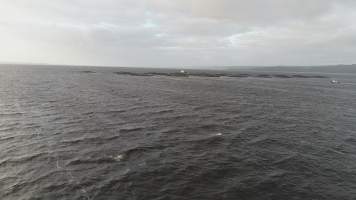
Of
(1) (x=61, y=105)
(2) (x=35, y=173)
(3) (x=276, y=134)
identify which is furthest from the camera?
(1) (x=61, y=105)

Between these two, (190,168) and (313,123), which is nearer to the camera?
(190,168)

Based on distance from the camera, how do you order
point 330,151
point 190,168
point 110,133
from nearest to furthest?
point 190,168 → point 330,151 → point 110,133

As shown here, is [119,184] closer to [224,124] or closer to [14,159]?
[14,159]

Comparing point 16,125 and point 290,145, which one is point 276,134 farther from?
point 16,125

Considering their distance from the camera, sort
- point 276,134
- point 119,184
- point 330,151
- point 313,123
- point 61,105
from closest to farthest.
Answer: point 119,184
point 330,151
point 276,134
point 313,123
point 61,105

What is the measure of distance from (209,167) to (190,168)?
6.56 feet

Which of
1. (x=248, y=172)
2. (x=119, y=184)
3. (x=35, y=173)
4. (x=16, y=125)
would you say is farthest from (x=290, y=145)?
(x=16, y=125)

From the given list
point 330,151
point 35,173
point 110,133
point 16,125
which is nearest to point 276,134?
point 330,151

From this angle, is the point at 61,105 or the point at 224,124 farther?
the point at 61,105

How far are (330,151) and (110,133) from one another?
29613mm

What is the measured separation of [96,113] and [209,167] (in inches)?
1239

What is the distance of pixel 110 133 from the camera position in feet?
122

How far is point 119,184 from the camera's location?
74.0 feet

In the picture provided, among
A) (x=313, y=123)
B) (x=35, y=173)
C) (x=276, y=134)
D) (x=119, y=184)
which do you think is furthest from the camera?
(x=313, y=123)
